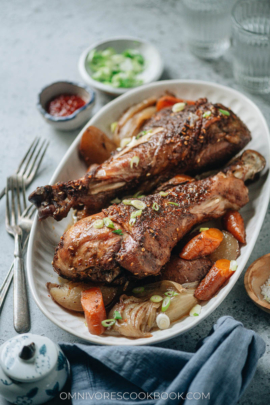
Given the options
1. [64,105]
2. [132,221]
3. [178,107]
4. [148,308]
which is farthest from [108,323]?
[64,105]

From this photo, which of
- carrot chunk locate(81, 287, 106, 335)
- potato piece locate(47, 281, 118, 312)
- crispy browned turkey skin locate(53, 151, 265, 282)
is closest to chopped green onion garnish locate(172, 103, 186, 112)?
crispy browned turkey skin locate(53, 151, 265, 282)

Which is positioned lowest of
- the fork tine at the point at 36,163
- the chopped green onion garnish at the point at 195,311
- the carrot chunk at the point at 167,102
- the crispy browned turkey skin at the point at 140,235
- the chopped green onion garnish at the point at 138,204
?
the chopped green onion garnish at the point at 195,311

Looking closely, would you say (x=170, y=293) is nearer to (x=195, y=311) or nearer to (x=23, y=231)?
(x=195, y=311)

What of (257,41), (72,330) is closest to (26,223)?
(72,330)

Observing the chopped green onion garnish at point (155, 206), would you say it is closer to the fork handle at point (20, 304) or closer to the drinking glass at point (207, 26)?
the fork handle at point (20, 304)

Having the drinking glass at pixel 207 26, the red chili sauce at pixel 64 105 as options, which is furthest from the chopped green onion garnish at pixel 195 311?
the drinking glass at pixel 207 26
